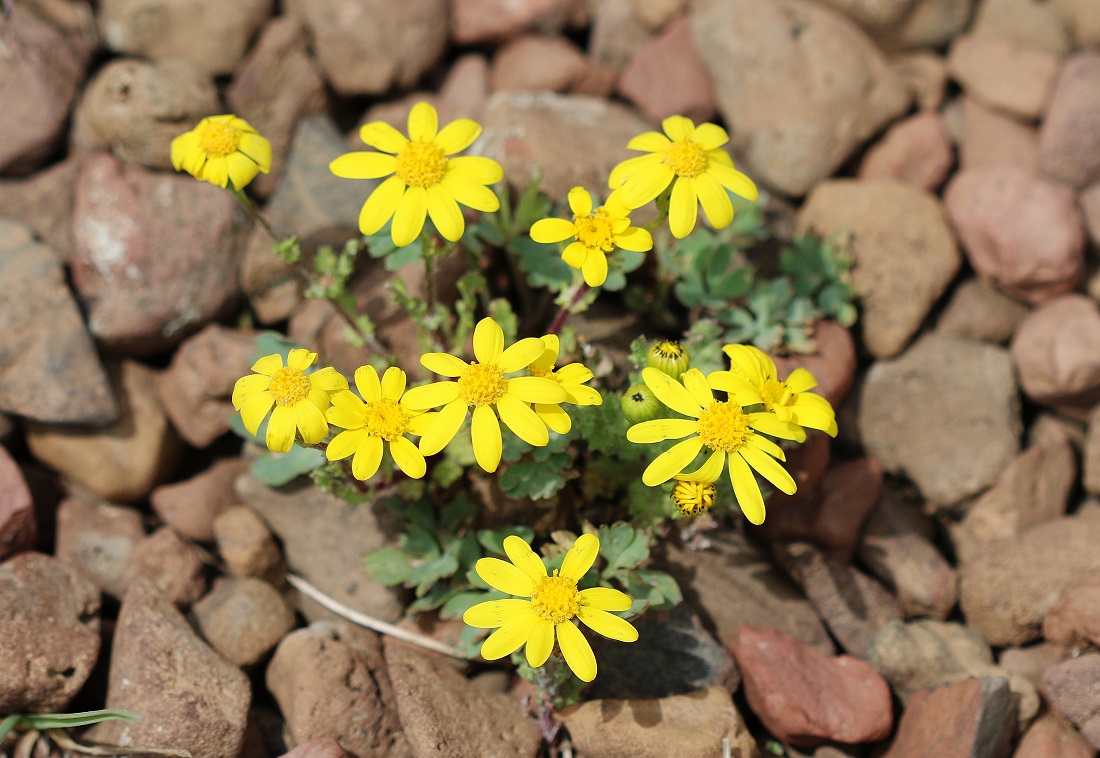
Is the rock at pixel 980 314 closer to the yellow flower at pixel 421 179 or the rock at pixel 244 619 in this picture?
the yellow flower at pixel 421 179

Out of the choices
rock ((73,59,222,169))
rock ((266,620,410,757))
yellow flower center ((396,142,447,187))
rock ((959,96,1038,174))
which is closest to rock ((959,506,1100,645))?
rock ((959,96,1038,174))

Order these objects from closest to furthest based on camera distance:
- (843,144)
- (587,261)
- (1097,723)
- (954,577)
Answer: (587,261), (1097,723), (954,577), (843,144)

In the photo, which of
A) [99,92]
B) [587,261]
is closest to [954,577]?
[587,261]

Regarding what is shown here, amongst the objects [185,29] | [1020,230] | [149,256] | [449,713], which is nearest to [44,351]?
[149,256]

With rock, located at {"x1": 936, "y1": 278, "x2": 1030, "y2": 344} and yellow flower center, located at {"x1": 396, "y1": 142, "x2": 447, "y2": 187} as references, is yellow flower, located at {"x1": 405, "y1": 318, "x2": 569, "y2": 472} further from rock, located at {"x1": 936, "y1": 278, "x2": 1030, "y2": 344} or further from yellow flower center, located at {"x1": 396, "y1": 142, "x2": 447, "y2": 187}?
rock, located at {"x1": 936, "y1": 278, "x2": 1030, "y2": 344}

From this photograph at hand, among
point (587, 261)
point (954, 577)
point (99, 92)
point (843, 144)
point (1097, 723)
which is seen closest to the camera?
point (587, 261)

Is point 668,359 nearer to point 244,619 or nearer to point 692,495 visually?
point 692,495

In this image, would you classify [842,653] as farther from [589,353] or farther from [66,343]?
[66,343]
